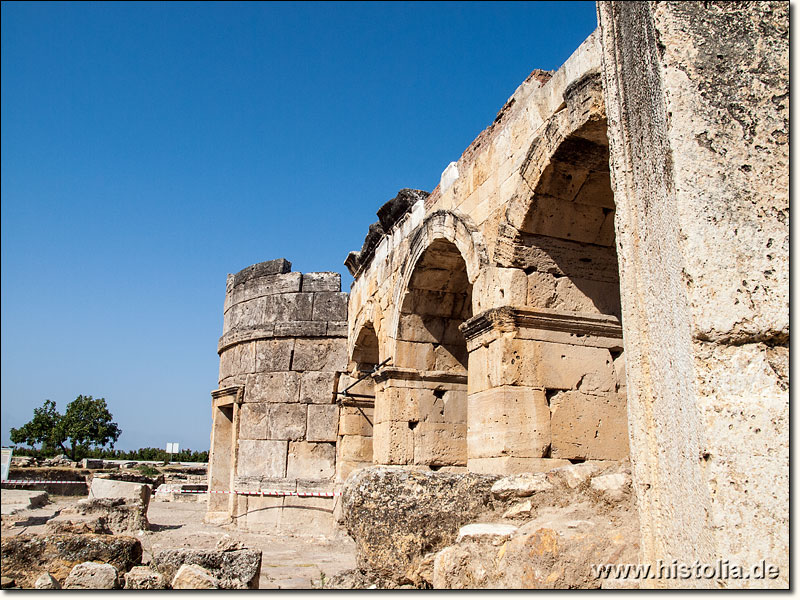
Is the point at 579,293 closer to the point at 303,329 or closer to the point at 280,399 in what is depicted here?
the point at 303,329

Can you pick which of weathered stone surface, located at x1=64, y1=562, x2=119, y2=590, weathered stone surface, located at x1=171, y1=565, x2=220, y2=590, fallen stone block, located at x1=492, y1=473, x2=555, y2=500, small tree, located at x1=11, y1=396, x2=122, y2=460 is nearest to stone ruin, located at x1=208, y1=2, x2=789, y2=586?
fallen stone block, located at x1=492, y1=473, x2=555, y2=500

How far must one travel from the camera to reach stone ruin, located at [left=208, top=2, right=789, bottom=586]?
1.99 meters

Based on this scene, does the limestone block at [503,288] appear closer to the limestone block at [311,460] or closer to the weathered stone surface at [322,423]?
the weathered stone surface at [322,423]

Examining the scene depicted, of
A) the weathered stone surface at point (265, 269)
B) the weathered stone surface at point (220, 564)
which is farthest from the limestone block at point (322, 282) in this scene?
the weathered stone surface at point (220, 564)

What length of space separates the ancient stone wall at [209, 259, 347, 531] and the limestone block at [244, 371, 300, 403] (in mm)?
17

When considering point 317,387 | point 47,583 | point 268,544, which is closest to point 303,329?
point 317,387

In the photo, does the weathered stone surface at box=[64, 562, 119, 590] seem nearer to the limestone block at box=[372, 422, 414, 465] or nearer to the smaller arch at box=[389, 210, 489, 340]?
the smaller arch at box=[389, 210, 489, 340]

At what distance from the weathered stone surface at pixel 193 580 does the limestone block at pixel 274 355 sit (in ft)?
24.8

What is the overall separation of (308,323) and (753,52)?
10.1 metres

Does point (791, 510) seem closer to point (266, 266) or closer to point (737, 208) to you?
point (737, 208)

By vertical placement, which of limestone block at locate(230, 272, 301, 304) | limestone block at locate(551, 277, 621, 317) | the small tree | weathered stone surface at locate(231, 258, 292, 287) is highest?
weathered stone surface at locate(231, 258, 292, 287)

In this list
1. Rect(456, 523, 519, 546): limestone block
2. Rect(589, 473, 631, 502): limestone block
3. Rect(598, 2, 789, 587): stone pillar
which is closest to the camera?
Rect(598, 2, 789, 587): stone pillar

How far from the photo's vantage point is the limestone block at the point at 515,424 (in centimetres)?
553

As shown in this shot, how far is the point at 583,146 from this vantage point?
5391 millimetres
